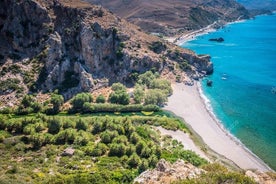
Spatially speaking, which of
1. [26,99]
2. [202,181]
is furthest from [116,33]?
[202,181]

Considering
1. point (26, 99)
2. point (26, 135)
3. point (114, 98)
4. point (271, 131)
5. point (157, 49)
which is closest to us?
point (26, 135)

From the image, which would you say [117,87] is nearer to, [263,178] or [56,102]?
[56,102]

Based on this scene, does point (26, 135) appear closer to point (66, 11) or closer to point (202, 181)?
point (202, 181)

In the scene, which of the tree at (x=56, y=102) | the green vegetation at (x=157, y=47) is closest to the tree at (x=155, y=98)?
the tree at (x=56, y=102)

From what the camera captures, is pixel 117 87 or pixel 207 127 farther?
pixel 117 87

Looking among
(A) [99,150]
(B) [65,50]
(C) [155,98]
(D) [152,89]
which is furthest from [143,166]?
(B) [65,50]
